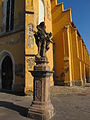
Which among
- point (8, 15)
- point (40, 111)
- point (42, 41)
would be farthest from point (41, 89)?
point (8, 15)

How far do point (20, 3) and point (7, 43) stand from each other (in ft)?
12.6

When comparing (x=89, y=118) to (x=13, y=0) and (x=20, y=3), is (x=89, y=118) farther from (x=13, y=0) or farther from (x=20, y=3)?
(x=13, y=0)

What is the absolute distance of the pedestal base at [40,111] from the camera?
411 cm

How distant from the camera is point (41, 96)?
441cm

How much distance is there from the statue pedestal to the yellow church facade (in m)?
3.10

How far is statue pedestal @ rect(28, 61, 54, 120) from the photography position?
418 centimetres

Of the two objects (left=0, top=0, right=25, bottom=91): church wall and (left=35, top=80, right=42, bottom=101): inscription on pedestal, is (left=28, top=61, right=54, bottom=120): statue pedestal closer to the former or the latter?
(left=35, top=80, right=42, bottom=101): inscription on pedestal

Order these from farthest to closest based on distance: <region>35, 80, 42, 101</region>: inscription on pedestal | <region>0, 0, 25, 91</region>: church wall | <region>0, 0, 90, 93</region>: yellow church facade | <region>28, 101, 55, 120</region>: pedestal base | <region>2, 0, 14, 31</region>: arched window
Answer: <region>2, 0, 14, 31</region>: arched window < <region>0, 0, 25, 91</region>: church wall < <region>0, 0, 90, 93</region>: yellow church facade < <region>35, 80, 42, 101</region>: inscription on pedestal < <region>28, 101, 55, 120</region>: pedestal base

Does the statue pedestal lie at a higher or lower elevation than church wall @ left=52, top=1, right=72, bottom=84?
lower

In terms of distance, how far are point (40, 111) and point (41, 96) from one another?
0.53m

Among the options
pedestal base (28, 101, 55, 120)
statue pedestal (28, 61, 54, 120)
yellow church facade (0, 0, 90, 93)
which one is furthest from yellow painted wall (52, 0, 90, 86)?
pedestal base (28, 101, 55, 120)

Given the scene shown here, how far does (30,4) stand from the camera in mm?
9695

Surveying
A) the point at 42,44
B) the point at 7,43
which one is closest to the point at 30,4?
the point at 7,43

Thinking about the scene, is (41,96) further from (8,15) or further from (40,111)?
(8,15)
